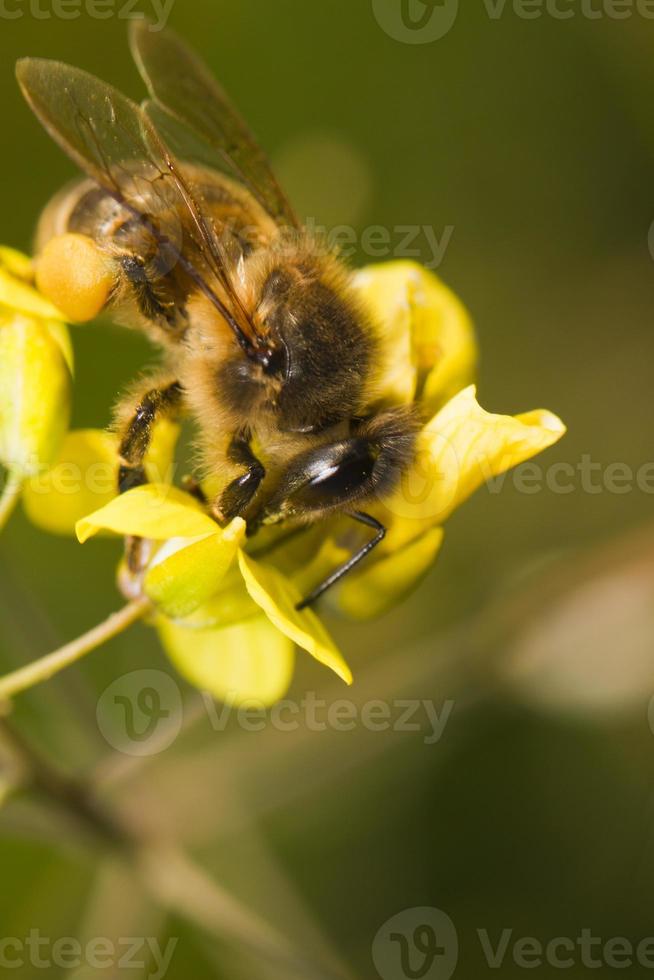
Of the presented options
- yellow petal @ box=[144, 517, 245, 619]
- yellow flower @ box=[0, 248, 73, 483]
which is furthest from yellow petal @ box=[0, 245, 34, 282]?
yellow petal @ box=[144, 517, 245, 619]

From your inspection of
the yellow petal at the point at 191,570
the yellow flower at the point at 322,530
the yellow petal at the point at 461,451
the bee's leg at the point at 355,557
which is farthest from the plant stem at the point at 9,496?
the yellow petal at the point at 461,451

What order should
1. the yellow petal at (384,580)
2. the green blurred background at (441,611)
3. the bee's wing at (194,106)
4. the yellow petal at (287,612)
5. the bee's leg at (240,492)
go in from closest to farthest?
1. the yellow petal at (287,612)
2. the bee's leg at (240,492)
3. the yellow petal at (384,580)
4. the bee's wing at (194,106)
5. the green blurred background at (441,611)

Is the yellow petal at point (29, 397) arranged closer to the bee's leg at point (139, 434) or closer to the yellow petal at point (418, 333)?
the bee's leg at point (139, 434)

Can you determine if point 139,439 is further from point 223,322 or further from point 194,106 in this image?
point 194,106

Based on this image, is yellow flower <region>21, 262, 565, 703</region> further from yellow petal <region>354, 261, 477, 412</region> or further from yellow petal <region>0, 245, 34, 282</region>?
yellow petal <region>0, 245, 34, 282</region>

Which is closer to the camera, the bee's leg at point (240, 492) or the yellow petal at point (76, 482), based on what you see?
the bee's leg at point (240, 492)

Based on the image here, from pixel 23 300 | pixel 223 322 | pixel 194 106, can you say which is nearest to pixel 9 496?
pixel 23 300

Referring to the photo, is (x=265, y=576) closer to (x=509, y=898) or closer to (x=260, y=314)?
(x=260, y=314)

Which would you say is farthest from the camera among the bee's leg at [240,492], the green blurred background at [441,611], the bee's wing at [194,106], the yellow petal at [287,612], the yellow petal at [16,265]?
the green blurred background at [441,611]
